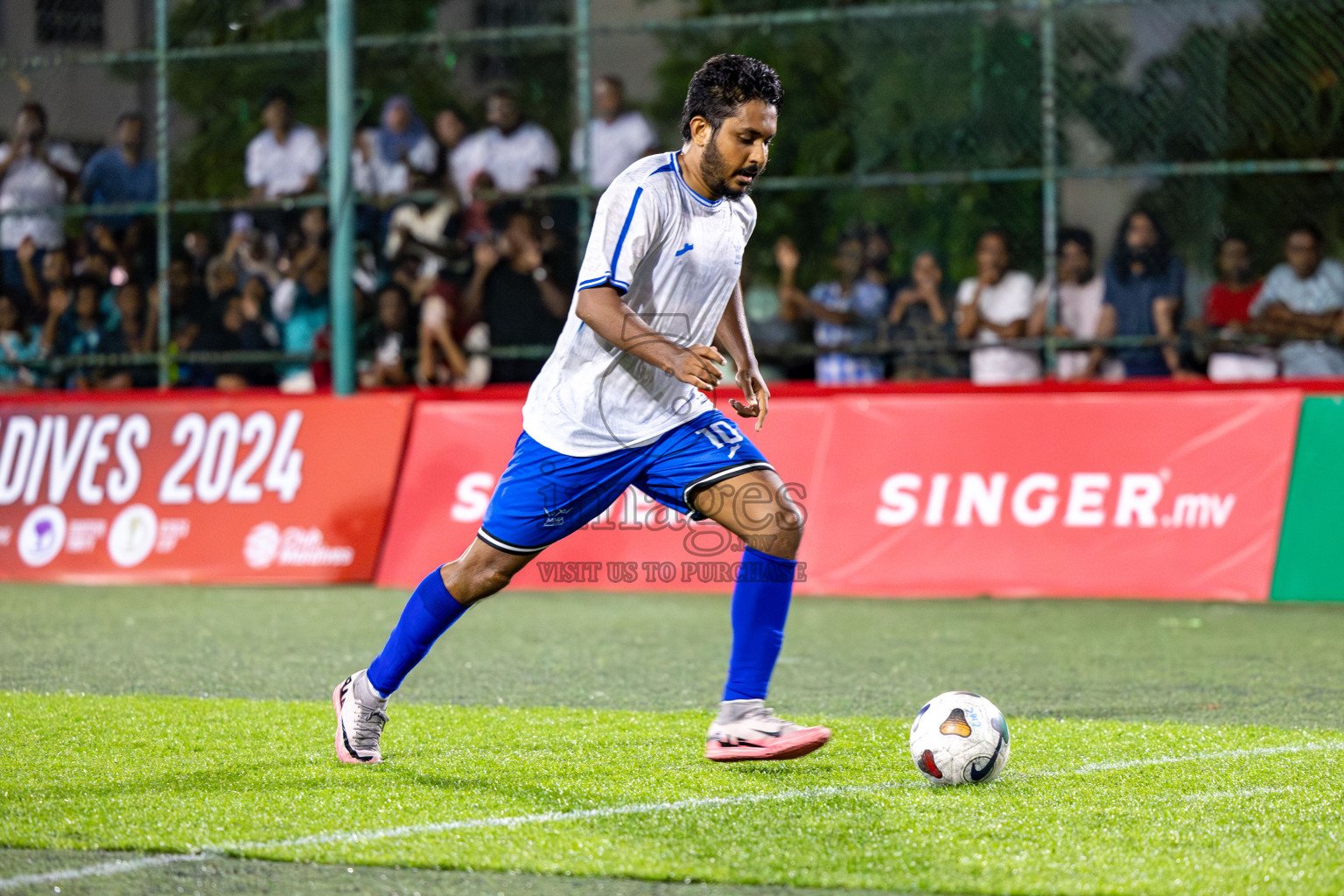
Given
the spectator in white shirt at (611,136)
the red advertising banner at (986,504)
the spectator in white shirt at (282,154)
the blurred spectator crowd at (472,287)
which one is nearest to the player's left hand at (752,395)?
the red advertising banner at (986,504)

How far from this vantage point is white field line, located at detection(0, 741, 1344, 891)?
13.0ft

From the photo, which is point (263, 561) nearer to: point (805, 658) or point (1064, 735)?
point (805, 658)

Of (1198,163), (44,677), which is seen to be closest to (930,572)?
(1198,163)

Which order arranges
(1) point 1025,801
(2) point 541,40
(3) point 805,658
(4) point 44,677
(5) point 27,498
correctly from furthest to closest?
(2) point 541,40 → (5) point 27,498 → (3) point 805,658 → (4) point 44,677 → (1) point 1025,801

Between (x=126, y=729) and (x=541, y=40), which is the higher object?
(x=541, y=40)

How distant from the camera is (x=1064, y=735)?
5805 mm

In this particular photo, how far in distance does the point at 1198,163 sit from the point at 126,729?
28.5 feet

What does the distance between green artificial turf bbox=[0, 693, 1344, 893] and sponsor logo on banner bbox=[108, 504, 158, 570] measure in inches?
211

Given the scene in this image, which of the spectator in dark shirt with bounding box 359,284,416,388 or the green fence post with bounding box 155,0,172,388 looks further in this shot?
the green fence post with bounding box 155,0,172,388

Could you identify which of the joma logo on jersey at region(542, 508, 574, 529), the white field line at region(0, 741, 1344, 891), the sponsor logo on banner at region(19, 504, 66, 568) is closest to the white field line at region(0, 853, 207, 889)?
the white field line at region(0, 741, 1344, 891)

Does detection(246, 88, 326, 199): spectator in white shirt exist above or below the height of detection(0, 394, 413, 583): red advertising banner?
above

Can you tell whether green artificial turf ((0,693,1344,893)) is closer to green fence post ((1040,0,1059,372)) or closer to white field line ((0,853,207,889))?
white field line ((0,853,207,889))

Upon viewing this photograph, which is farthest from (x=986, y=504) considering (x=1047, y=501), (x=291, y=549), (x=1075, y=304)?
(x=291, y=549)

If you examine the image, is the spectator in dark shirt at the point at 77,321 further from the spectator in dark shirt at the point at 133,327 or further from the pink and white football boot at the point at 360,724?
the pink and white football boot at the point at 360,724
